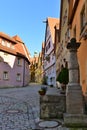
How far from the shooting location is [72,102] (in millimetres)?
8078

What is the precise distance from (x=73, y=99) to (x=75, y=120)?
2.43 ft

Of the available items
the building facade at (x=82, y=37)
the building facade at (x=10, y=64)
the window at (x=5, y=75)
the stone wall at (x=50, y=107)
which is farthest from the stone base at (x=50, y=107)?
the window at (x=5, y=75)

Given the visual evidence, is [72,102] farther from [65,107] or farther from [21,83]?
[21,83]

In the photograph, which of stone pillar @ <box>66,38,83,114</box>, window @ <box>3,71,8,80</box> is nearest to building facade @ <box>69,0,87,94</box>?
stone pillar @ <box>66,38,83,114</box>

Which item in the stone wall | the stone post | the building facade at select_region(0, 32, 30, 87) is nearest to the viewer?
the stone post

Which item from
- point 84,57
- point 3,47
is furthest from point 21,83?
point 84,57

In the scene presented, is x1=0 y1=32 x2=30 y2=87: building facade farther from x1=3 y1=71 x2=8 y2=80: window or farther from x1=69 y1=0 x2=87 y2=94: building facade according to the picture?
x1=69 y1=0 x2=87 y2=94: building facade

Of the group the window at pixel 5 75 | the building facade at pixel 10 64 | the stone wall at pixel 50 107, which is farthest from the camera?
the window at pixel 5 75

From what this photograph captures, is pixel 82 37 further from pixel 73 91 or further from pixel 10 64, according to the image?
pixel 10 64

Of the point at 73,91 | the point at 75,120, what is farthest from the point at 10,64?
the point at 75,120

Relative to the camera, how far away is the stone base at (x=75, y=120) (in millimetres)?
7629

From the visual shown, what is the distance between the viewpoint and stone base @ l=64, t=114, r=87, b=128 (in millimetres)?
7629

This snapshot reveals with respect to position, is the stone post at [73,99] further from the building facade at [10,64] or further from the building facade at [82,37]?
the building facade at [10,64]

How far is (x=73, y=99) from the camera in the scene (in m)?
8.09
